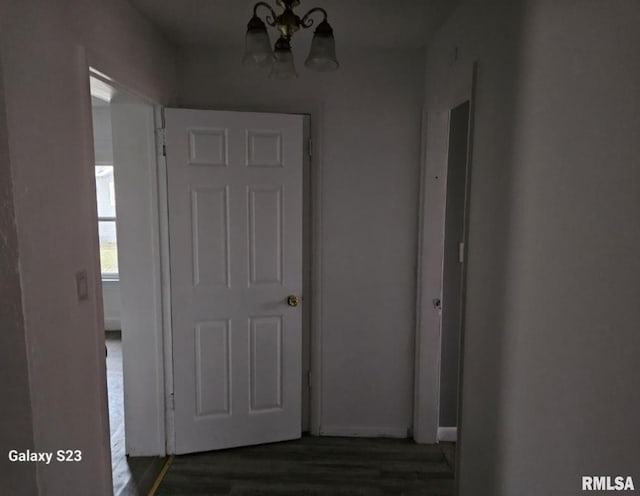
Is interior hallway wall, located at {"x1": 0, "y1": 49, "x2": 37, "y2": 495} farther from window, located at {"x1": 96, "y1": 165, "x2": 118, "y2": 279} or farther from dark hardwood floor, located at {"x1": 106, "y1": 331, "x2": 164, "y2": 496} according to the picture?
window, located at {"x1": 96, "y1": 165, "x2": 118, "y2": 279}

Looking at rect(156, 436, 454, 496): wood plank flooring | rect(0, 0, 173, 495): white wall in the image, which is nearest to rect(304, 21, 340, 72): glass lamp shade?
rect(0, 0, 173, 495): white wall

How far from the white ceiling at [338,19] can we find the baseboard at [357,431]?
2.40 meters

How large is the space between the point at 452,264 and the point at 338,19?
1560 millimetres

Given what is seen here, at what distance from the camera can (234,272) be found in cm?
247

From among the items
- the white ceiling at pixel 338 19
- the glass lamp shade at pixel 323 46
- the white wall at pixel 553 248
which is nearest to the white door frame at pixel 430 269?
the white ceiling at pixel 338 19

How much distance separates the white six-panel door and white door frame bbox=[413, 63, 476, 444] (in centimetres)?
75

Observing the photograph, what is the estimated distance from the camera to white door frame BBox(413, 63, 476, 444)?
2.49 m

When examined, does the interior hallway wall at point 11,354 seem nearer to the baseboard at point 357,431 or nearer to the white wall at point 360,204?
the white wall at point 360,204

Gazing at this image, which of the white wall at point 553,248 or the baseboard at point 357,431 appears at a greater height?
the white wall at point 553,248

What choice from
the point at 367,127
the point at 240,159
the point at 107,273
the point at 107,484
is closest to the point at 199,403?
the point at 107,484

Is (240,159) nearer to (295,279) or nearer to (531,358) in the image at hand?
(295,279)

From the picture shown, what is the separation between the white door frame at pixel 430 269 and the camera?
249 centimetres

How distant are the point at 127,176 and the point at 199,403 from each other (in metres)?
1.39

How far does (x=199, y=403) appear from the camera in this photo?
98.7 inches
